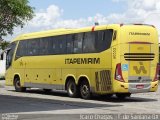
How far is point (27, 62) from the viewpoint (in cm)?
2920

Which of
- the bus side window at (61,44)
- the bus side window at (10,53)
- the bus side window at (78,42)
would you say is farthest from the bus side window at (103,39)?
the bus side window at (10,53)

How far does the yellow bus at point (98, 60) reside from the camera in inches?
866

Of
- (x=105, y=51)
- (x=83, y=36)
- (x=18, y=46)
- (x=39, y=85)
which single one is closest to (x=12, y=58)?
(x=18, y=46)

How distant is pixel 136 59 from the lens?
22234mm

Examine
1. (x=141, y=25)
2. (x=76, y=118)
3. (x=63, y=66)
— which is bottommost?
(x=76, y=118)

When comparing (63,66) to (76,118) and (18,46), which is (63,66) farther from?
(76,118)

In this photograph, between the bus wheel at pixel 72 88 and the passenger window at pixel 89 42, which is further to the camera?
the bus wheel at pixel 72 88

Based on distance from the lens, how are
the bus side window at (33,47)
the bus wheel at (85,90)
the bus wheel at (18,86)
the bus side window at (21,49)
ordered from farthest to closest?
the bus wheel at (18,86)
the bus side window at (21,49)
the bus side window at (33,47)
the bus wheel at (85,90)

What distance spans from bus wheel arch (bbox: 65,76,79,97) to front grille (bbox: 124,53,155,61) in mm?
3696

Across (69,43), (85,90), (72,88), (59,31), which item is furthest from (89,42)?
(59,31)

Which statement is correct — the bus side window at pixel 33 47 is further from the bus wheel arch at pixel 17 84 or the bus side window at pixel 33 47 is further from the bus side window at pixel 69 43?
the bus side window at pixel 69 43

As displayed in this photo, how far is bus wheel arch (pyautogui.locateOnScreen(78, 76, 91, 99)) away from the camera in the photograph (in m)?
23.7

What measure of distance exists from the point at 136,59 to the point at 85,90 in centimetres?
309

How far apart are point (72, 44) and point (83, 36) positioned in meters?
1.00
